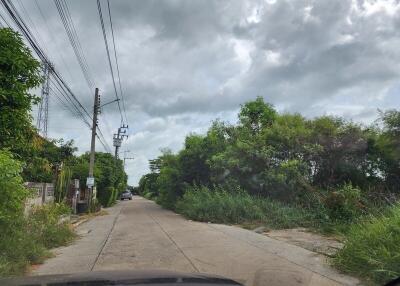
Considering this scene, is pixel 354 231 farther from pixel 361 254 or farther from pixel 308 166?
pixel 308 166

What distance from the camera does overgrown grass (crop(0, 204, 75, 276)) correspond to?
1005 centimetres

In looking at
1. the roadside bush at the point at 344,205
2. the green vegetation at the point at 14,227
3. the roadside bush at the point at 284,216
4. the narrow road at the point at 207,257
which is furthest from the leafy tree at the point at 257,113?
the green vegetation at the point at 14,227

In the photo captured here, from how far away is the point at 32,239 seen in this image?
12562 mm

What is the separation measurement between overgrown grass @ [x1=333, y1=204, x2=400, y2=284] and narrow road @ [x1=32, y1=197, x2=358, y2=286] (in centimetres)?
36

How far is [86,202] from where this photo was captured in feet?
111

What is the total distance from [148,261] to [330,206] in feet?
30.1

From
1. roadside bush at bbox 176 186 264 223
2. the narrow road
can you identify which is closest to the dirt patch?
the narrow road

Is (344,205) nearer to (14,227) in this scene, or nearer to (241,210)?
(241,210)

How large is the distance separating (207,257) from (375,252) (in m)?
4.05

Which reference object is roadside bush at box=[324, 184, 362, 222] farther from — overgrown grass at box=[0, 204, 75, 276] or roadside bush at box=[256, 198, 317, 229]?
overgrown grass at box=[0, 204, 75, 276]

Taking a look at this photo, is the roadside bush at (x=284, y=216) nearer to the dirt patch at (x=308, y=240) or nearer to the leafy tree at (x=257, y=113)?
the dirt patch at (x=308, y=240)

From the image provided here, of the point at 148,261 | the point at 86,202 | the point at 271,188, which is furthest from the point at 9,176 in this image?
the point at 86,202

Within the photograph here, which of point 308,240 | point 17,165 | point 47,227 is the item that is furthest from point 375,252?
point 47,227

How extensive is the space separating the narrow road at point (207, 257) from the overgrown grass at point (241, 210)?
10.8 ft
